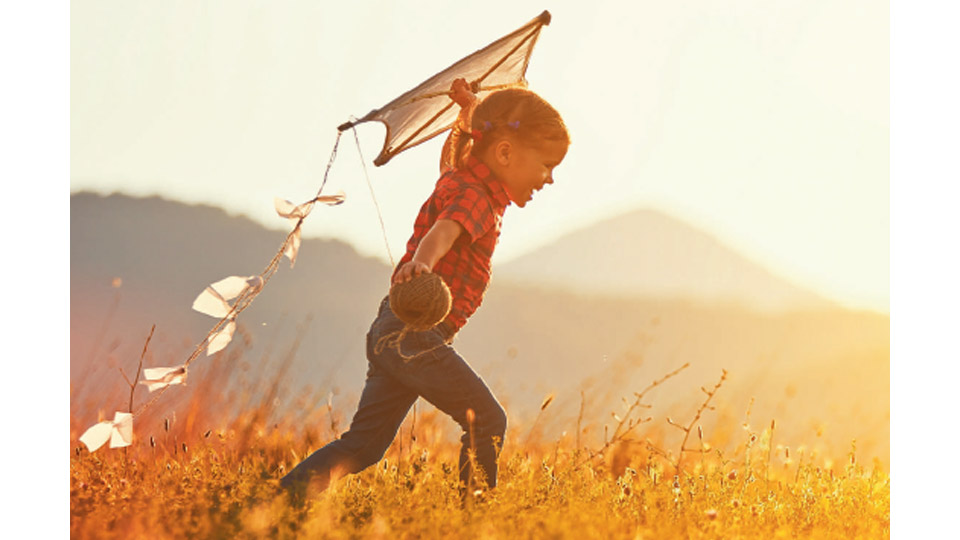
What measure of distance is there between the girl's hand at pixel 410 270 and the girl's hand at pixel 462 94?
97cm

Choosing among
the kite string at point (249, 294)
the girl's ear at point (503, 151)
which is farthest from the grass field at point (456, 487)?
the girl's ear at point (503, 151)

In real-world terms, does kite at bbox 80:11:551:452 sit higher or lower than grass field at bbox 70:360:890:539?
higher

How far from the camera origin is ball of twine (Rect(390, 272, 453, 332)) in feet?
8.25

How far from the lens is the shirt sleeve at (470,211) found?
8.87 feet

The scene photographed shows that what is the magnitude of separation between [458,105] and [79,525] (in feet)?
7.08

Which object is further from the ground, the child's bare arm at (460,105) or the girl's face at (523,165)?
the child's bare arm at (460,105)

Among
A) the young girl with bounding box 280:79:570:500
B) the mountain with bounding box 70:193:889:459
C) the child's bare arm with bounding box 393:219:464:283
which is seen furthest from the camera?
the mountain with bounding box 70:193:889:459

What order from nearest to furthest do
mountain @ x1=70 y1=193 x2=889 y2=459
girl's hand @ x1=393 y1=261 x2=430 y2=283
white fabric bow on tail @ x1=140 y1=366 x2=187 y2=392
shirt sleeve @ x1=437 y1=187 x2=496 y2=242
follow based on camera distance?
girl's hand @ x1=393 y1=261 x2=430 y2=283, shirt sleeve @ x1=437 y1=187 x2=496 y2=242, white fabric bow on tail @ x1=140 y1=366 x2=187 y2=392, mountain @ x1=70 y1=193 x2=889 y2=459

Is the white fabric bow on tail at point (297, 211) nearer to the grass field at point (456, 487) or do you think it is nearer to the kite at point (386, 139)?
the kite at point (386, 139)

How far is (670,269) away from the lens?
14.6 feet

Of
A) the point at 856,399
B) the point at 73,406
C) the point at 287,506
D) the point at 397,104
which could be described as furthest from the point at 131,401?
the point at 856,399

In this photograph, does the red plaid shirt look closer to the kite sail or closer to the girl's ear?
the girl's ear

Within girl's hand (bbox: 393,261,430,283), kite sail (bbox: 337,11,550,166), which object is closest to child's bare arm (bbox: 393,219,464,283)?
girl's hand (bbox: 393,261,430,283)

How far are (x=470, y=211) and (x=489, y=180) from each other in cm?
22
